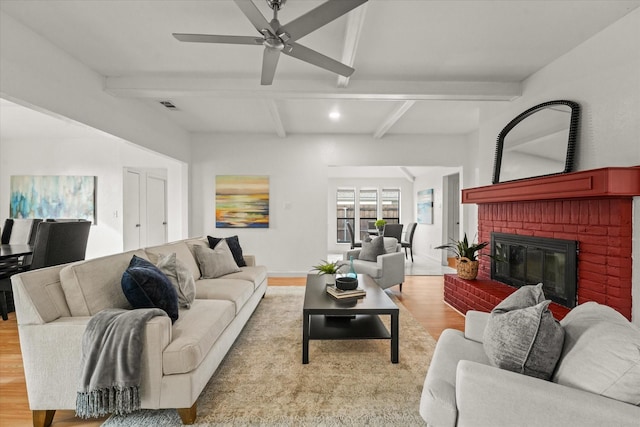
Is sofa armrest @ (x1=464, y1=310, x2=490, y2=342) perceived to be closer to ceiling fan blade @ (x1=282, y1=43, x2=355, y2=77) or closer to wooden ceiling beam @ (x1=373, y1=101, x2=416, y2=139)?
ceiling fan blade @ (x1=282, y1=43, x2=355, y2=77)

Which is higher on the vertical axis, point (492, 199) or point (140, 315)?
point (492, 199)

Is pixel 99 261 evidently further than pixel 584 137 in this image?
No

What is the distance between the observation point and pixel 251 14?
5.74 feet

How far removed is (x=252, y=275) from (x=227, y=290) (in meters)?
0.64

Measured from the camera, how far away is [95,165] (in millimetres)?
5844

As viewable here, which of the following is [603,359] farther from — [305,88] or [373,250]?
[373,250]

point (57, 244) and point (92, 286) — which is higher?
point (57, 244)

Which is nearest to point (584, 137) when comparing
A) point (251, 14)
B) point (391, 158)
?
point (251, 14)

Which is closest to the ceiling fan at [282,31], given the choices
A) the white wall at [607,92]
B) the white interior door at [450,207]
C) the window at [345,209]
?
the white wall at [607,92]

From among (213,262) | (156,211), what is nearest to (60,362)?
(213,262)

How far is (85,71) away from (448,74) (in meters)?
3.68

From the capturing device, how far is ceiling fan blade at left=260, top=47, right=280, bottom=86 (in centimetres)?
210

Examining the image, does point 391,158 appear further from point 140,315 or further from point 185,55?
point 140,315

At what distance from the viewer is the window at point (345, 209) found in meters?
9.13
